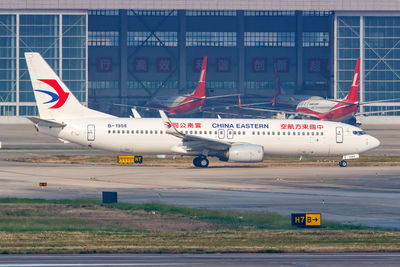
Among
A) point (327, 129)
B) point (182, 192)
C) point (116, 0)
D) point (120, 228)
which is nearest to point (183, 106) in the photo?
point (116, 0)

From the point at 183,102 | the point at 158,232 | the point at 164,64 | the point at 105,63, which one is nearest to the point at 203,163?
the point at 158,232

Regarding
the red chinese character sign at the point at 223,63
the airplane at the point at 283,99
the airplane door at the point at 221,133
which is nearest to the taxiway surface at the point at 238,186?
the airplane door at the point at 221,133

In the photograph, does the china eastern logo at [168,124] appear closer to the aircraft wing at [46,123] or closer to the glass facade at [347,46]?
the aircraft wing at [46,123]

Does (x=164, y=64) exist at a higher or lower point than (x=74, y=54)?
higher

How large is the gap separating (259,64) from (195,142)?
328 feet

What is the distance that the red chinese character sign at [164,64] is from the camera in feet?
493

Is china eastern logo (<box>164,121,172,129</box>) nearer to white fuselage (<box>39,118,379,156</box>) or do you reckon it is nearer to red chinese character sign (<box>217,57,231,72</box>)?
white fuselage (<box>39,118,379,156</box>)

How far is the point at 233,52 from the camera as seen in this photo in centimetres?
15212

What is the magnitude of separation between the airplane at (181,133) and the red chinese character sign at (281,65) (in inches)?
3774

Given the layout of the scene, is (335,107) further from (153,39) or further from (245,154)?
(245,154)

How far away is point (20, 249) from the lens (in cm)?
2305

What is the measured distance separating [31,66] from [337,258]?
38.4m

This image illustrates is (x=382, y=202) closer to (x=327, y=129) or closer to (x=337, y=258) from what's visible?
(x=337, y=258)

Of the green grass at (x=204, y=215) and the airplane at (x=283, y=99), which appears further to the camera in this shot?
the airplane at (x=283, y=99)
